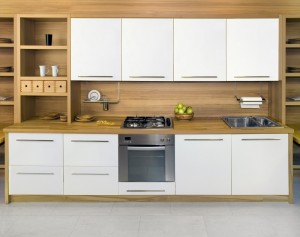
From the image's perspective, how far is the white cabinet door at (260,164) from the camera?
4.38m

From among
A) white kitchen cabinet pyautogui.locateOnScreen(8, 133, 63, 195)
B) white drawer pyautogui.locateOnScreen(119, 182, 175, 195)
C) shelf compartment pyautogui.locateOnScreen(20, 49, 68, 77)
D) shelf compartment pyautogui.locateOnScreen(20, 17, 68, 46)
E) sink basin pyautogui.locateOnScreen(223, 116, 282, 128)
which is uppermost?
shelf compartment pyautogui.locateOnScreen(20, 17, 68, 46)

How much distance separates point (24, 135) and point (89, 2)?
5.42 ft

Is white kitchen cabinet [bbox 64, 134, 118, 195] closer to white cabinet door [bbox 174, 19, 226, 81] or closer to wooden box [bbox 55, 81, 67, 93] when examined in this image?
wooden box [bbox 55, 81, 67, 93]

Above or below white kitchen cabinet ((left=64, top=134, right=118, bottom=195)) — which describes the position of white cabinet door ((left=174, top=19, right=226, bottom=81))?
above

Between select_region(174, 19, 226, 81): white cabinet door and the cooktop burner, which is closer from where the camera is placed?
the cooktop burner

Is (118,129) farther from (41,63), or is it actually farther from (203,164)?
(41,63)

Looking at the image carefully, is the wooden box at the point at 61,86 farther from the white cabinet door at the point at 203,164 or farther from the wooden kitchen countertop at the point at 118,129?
the white cabinet door at the point at 203,164

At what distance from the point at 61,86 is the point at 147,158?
1.18m

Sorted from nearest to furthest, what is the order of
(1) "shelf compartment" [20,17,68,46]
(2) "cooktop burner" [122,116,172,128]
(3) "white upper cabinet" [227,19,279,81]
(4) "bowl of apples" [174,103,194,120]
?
(2) "cooktop burner" [122,116,172,128] → (3) "white upper cabinet" [227,19,279,81] → (4) "bowl of apples" [174,103,194,120] → (1) "shelf compartment" [20,17,68,46]

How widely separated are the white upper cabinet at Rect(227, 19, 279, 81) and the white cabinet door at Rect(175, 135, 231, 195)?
80 centimetres

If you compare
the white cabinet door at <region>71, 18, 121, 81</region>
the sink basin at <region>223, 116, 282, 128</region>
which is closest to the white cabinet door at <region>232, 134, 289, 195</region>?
the sink basin at <region>223, 116, 282, 128</region>

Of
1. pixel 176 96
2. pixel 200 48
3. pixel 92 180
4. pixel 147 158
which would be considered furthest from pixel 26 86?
pixel 200 48

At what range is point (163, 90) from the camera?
5203 millimetres

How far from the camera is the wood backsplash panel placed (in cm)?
518
